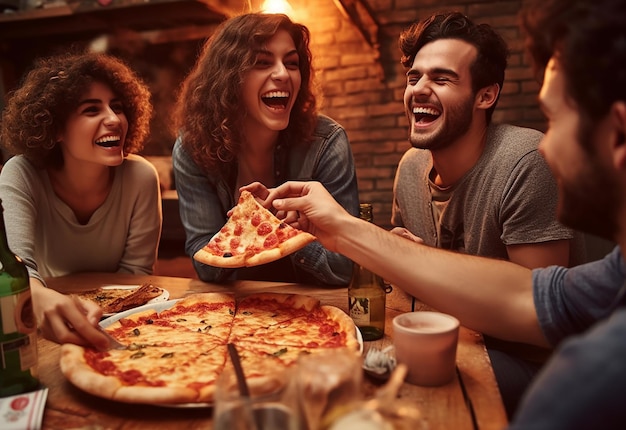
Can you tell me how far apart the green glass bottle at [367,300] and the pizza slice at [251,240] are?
0.88ft

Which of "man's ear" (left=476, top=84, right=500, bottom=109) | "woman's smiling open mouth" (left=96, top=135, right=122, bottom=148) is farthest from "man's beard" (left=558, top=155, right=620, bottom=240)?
"woman's smiling open mouth" (left=96, top=135, right=122, bottom=148)

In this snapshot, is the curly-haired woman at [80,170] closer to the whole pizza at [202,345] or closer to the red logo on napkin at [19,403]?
the whole pizza at [202,345]

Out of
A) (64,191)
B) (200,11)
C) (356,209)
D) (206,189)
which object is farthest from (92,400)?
(200,11)

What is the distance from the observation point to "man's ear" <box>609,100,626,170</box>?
95 centimetres

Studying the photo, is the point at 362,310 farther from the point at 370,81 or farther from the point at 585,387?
the point at 370,81

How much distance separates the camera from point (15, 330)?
1.29 m

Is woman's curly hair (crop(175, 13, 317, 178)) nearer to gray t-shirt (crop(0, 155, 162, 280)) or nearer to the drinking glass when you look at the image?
gray t-shirt (crop(0, 155, 162, 280))

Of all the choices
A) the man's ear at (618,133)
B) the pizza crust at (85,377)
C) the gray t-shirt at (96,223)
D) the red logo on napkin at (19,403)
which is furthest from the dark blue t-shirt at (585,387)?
the gray t-shirt at (96,223)

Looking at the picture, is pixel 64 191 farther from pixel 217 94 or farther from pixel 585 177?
pixel 585 177

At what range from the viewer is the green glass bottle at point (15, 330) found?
4.19 ft

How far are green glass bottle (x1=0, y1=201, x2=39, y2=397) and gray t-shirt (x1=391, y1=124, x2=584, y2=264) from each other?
6.07 ft

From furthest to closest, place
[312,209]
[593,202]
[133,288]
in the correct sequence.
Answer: [133,288], [312,209], [593,202]

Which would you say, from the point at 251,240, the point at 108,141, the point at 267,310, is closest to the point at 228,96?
the point at 108,141

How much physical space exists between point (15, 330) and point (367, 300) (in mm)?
1037
